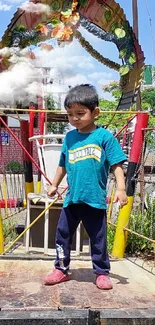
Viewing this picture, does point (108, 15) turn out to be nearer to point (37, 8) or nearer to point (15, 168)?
point (37, 8)

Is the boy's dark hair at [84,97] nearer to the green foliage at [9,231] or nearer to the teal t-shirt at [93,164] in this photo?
the teal t-shirt at [93,164]

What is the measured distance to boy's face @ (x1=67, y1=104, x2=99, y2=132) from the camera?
339 cm

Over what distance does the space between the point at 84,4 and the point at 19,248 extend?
9.30 ft

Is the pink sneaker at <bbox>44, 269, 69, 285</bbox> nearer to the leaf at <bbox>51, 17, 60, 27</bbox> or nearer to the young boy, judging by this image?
the young boy

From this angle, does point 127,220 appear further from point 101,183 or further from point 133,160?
point 101,183

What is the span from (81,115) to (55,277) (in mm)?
1226

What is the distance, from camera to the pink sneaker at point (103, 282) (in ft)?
11.1

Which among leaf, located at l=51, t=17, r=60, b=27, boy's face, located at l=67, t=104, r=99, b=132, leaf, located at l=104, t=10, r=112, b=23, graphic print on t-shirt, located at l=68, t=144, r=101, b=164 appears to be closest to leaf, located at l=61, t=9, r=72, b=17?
leaf, located at l=51, t=17, r=60, b=27

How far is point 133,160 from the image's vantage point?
4.72 meters

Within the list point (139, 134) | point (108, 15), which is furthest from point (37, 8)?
point (139, 134)

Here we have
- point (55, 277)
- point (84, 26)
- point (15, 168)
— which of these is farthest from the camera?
point (15, 168)

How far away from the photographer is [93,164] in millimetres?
3389

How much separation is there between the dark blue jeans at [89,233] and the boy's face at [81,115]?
0.61 metres

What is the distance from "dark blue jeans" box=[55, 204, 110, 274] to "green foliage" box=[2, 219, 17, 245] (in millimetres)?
1957
